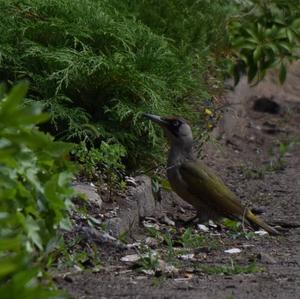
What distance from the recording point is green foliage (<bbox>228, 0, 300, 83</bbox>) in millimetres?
11438

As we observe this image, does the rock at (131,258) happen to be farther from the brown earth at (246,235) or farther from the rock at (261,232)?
the rock at (261,232)

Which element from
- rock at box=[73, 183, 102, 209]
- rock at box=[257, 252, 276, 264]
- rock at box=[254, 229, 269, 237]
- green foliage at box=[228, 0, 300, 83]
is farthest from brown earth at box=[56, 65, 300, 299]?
green foliage at box=[228, 0, 300, 83]

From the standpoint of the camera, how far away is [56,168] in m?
5.05

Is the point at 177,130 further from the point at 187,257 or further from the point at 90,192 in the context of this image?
the point at 187,257

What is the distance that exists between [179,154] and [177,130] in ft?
0.60

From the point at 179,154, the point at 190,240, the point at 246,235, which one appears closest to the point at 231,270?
the point at 190,240

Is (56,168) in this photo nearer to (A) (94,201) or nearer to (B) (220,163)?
(A) (94,201)

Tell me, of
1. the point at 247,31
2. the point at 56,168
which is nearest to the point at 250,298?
the point at 56,168

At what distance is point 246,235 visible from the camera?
7711 millimetres

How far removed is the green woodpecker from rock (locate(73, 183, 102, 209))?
729mm

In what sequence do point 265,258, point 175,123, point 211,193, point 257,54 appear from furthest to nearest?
point 257,54, point 175,123, point 211,193, point 265,258

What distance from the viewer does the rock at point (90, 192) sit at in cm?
745

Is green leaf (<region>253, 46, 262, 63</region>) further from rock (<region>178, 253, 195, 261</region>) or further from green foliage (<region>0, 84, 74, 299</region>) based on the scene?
green foliage (<region>0, 84, 74, 299</region>)

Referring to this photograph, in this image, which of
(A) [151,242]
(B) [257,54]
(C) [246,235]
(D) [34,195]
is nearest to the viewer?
(D) [34,195]
